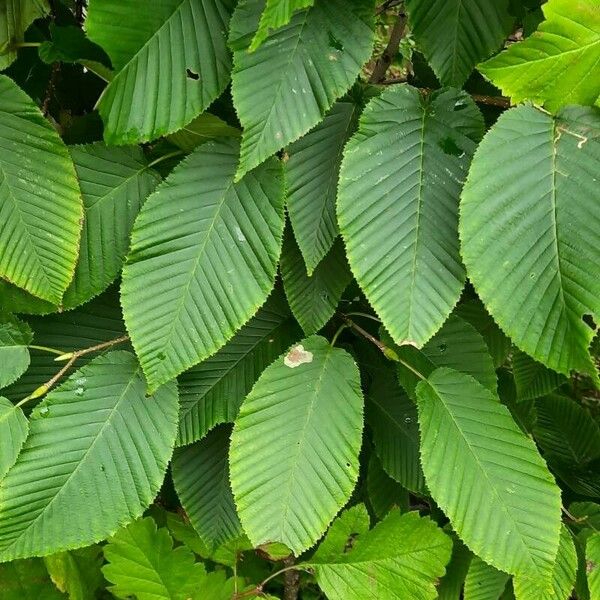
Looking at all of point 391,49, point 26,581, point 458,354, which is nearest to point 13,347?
point 26,581

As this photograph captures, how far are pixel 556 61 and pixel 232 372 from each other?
62 centimetres

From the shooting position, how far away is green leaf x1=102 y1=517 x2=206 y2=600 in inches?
38.4

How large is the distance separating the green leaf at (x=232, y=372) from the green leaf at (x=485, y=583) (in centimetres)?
51

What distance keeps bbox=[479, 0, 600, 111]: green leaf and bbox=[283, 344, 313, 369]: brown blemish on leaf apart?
42cm

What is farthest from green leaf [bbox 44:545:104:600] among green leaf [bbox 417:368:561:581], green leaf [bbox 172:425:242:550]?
green leaf [bbox 417:368:561:581]

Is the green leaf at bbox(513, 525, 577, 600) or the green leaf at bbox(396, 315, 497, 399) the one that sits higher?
the green leaf at bbox(396, 315, 497, 399)

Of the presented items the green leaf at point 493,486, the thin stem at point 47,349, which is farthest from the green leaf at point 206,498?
the green leaf at point 493,486

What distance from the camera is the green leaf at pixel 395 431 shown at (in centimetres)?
104

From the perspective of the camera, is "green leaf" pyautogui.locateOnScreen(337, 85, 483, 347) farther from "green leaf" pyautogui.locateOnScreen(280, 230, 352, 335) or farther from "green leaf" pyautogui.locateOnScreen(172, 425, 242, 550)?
"green leaf" pyautogui.locateOnScreen(172, 425, 242, 550)

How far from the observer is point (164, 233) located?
0.78 metres

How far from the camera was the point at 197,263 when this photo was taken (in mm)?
773

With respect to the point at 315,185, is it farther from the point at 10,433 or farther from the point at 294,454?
the point at 10,433

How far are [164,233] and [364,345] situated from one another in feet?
1.58

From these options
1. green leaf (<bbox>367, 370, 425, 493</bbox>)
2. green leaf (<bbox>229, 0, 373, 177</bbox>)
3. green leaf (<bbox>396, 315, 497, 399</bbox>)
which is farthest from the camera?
green leaf (<bbox>367, 370, 425, 493</bbox>)
